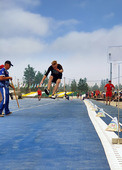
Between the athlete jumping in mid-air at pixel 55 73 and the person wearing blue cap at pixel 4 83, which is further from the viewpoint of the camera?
the person wearing blue cap at pixel 4 83

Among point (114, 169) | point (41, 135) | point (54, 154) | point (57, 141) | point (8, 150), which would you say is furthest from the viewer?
point (41, 135)

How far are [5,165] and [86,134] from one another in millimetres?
3482

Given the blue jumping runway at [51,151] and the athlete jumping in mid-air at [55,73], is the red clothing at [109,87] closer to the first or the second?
the athlete jumping in mid-air at [55,73]

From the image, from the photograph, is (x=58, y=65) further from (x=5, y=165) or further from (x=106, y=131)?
(x=5, y=165)

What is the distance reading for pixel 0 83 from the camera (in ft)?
43.9

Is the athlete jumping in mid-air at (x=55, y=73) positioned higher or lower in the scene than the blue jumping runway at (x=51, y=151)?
higher

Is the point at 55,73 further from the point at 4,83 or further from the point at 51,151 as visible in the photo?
the point at 4,83

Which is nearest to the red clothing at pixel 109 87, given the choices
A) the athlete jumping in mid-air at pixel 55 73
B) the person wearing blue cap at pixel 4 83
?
the person wearing blue cap at pixel 4 83

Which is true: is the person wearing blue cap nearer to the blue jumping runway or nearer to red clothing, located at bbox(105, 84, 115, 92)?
the blue jumping runway

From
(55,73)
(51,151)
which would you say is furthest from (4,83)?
(51,151)

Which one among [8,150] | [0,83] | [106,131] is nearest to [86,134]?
[106,131]

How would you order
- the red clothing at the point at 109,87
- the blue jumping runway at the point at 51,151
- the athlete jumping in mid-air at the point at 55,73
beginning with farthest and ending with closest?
the red clothing at the point at 109,87, the athlete jumping in mid-air at the point at 55,73, the blue jumping runway at the point at 51,151

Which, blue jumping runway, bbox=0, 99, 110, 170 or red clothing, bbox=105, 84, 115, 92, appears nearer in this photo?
blue jumping runway, bbox=0, 99, 110, 170

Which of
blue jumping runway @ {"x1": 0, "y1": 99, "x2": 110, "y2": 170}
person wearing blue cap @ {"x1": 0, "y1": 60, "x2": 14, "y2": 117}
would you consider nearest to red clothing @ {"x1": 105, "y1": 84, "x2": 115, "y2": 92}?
person wearing blue cap @ {"x1": 0, "y1": 60, "x2": 14, "y2": 117}
